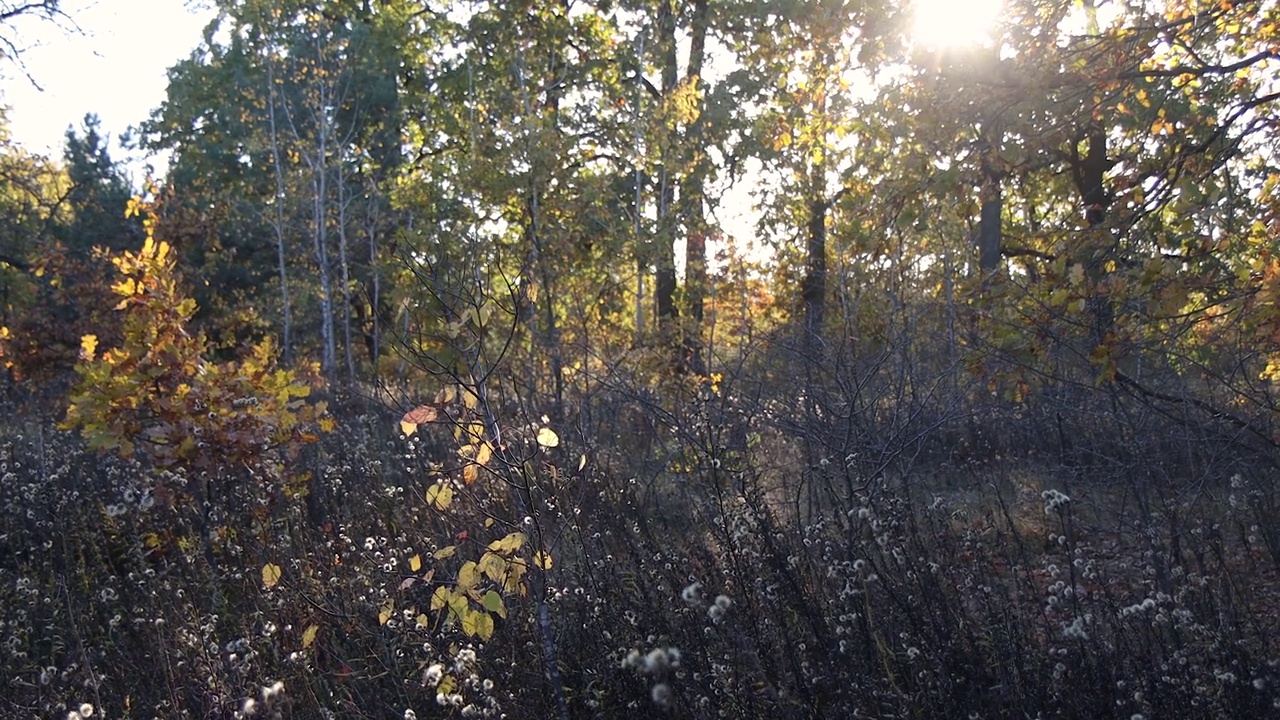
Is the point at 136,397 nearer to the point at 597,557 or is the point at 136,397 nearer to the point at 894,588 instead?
the point at 597,557

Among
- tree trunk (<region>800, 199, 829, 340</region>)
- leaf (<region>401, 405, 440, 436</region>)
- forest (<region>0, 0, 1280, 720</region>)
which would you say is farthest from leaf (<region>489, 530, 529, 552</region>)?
tree trunk (<region>800, 199, 829, 340</region>)

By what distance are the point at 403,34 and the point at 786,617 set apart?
19.9m

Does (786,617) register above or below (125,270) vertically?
below

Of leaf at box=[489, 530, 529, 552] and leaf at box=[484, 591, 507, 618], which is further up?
leaf at box=[489, 530, 529, 552]

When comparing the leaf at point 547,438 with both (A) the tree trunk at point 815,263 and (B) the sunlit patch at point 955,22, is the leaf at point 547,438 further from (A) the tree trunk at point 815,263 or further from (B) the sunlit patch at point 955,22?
(A) the tree trunk at point 815,263

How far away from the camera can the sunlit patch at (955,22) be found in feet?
15.6

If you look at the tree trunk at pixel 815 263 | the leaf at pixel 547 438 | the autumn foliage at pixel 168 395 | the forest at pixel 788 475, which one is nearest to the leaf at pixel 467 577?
the forest at pixel 788 475

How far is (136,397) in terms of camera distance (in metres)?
5.88

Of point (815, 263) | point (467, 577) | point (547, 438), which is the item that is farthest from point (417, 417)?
point (815, 263)

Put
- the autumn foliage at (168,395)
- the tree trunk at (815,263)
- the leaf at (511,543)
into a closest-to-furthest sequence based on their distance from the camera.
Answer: the leaf at (511,543)
the autumn foliage at (168,395)
the tree trunk at (815,263)

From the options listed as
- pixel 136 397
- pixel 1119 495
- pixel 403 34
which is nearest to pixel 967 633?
pixel 1119 495

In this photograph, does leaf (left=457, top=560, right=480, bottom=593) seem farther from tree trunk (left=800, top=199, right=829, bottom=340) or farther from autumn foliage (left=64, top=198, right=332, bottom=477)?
tree trunk (left=800, top=199, right=829, bottom=340)

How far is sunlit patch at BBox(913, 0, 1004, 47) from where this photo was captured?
475 cm

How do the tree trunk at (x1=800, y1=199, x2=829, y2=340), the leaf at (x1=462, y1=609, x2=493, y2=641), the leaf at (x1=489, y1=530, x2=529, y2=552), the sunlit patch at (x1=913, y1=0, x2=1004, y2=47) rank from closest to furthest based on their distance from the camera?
the leaf at (x1=489, y1=530, x2=529, y2=552)
the leaf at (x1=462, y1=609, x2=493, y2=641)
the sunlit patch at (x1=913, y1=0, x2=1004, y2=47)
the tree trunk at (x1=800, y1=199, x2=829, y2=340)
